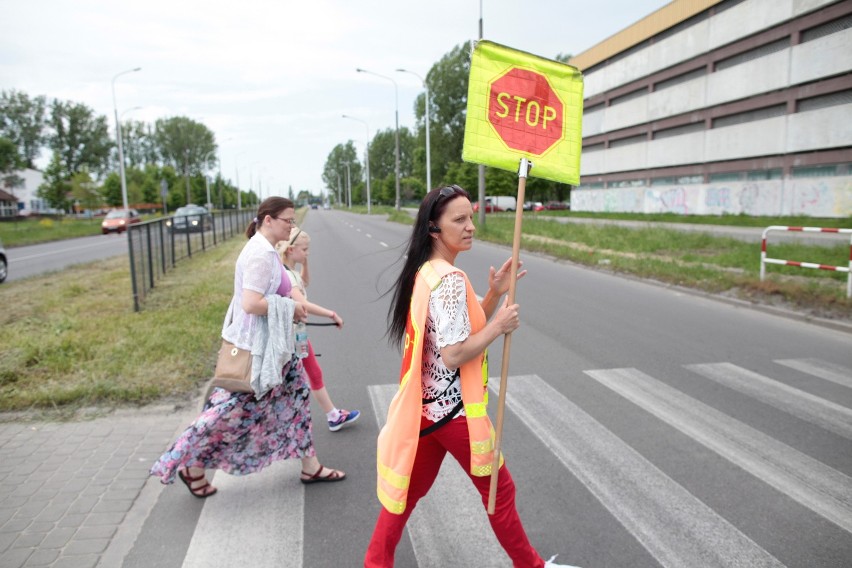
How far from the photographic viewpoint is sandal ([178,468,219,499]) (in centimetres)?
362

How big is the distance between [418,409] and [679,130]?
4398cm

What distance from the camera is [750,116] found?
113 feet

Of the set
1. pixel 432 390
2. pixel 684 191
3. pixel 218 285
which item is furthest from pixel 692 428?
pixel 684 191

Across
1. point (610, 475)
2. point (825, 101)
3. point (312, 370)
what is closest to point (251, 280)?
point (312, 370)

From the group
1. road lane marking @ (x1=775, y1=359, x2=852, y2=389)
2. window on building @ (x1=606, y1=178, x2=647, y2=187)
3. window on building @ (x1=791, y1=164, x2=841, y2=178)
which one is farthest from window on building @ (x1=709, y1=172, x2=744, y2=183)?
road lane marking @ (x1=775, y1=359, x2=852, y2=389)

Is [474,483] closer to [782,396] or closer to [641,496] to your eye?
[641,496]

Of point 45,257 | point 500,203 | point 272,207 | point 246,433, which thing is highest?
point 500,203

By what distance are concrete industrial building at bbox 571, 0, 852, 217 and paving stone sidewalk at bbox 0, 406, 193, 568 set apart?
32.2m

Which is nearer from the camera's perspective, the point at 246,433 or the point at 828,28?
the point at 246,433

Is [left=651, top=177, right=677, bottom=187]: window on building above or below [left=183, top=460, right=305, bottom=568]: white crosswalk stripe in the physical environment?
above

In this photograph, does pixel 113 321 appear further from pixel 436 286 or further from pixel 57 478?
pixel 436 286

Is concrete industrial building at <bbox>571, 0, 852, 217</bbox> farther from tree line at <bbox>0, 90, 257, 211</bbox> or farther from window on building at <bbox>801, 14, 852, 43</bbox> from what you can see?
tree line at <bbox>0, 90, 257, 211</bbox>

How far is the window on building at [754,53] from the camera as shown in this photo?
105ft

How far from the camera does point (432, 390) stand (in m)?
2.46
